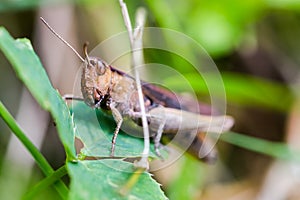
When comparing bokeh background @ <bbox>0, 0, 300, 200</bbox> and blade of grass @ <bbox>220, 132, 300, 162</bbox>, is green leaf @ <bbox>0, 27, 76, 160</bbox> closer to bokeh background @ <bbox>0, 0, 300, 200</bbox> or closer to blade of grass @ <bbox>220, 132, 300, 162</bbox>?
bokeh background @ <bbox>0, 0, 300, 200</bbox>

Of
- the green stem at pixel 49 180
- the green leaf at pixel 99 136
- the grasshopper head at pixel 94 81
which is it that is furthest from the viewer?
the grasshopper head at pixel 94 81

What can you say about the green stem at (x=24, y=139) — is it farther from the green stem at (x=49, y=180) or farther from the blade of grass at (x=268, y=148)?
the blade of grass at (x=268, y=148)

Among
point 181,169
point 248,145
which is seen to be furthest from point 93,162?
point 248,145

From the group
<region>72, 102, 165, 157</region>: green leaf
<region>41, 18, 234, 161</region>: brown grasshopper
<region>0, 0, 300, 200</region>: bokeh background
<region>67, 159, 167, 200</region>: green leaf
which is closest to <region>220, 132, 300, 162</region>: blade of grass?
<region>0, 0, 300, 200</region>: bokeh background

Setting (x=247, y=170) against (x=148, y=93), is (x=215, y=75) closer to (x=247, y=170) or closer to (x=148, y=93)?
(x=247, y=170)

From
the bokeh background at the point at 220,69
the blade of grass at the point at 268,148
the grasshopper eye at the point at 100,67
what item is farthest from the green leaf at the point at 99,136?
the blade of grass at the point at 268,148

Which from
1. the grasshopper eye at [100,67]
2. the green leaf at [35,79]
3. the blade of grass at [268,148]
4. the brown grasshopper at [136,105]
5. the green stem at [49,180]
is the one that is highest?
the green leaf at [35,79]

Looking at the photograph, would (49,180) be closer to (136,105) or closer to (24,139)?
(24,139)
